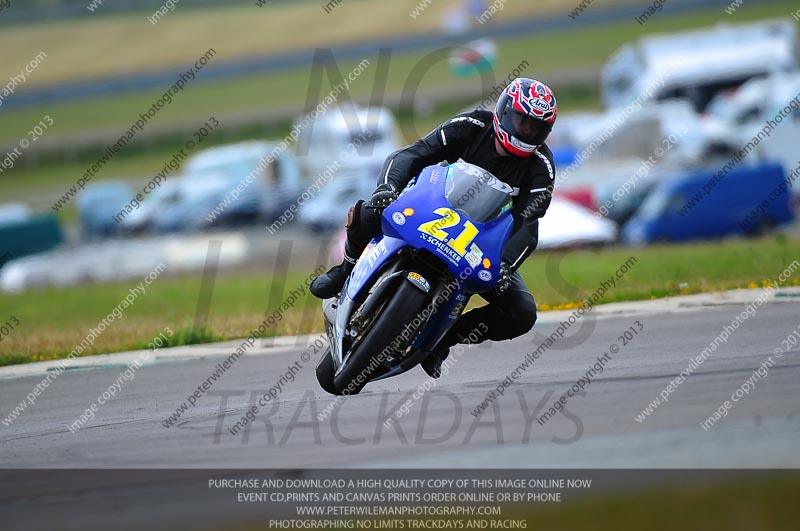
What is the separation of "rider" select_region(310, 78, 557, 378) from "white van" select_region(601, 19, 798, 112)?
97.7 feet

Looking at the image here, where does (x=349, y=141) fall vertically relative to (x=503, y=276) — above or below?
below

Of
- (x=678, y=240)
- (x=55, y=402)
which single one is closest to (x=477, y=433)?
(x=55, y=402)

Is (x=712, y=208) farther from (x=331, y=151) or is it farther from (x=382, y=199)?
(x=382, y=199)

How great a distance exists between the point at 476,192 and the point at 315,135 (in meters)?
29.9

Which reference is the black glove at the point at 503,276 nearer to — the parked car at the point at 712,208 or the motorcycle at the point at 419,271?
the motorcycle at the point at 419,271

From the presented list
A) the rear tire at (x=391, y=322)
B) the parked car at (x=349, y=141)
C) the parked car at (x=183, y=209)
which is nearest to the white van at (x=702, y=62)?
the parked car at (x=349, y=141)

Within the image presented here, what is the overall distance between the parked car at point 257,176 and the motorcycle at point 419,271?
25096mm

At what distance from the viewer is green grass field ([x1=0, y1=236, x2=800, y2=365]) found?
1113cm

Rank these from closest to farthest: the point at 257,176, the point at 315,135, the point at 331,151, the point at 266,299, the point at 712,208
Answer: the point at 266,299 < the point at 712,208 < the point at 257,176 < the point at 331,151 < the point at 315,135

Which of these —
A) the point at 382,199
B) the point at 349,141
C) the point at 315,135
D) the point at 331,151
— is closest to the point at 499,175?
the point at 382,199

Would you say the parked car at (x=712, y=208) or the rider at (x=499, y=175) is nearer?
the rider at (x=499, y=175)

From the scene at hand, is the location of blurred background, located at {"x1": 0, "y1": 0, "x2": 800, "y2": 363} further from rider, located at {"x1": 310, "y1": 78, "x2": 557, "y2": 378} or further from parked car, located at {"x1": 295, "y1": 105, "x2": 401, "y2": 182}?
rider, located at {"x1": 310, "y1": 78, "x2": 557, "y2": 378}

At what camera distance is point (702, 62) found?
124ft

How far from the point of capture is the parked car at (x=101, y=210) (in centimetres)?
3209
